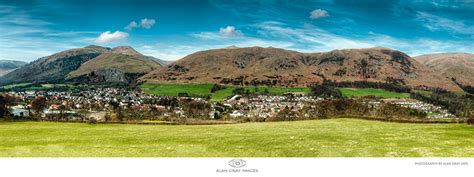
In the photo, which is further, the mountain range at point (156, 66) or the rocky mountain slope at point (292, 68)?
the rocky mountain slope at point (292, 68)

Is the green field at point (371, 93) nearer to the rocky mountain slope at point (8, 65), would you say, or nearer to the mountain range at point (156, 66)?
the mountain range at point (156, 66)

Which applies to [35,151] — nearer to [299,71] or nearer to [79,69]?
[79,69]

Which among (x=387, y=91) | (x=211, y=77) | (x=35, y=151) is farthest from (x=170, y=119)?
(x=211, y=77)
